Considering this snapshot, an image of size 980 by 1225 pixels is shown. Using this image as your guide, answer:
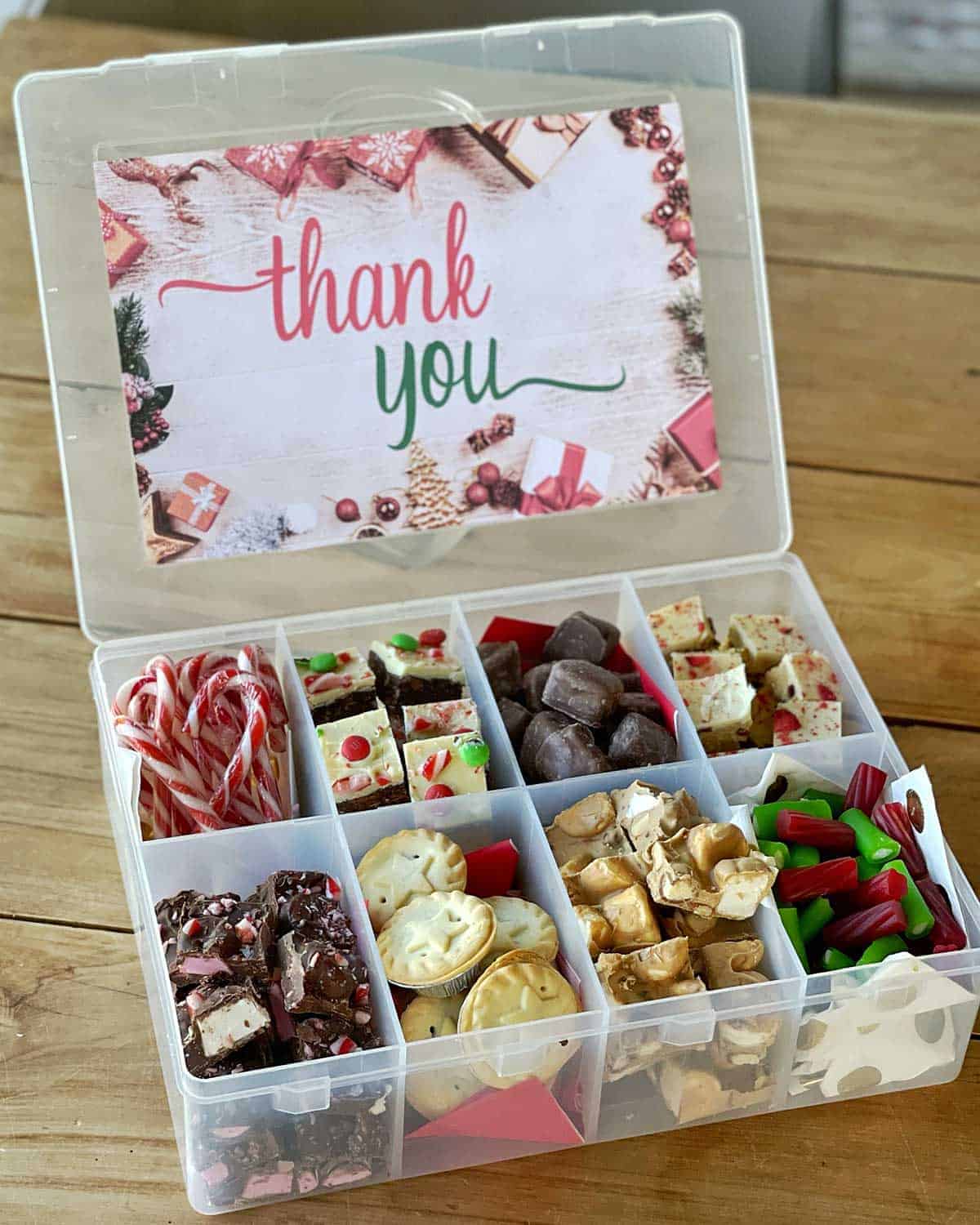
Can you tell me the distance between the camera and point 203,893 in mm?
1064

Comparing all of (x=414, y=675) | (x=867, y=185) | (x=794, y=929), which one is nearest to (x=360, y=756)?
(x=414, y=675)

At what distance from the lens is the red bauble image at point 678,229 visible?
4.22 ft

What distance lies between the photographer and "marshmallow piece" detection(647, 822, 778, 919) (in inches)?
39.1

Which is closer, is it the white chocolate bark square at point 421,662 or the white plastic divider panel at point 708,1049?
the white plastic divider panel at point 708,1049

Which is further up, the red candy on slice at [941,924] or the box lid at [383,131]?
the box lid at [383,131]

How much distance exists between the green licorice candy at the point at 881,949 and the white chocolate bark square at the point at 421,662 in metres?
0.37

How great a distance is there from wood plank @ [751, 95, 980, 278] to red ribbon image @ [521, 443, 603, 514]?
1.92 feet

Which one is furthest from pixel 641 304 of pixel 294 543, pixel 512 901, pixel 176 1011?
pixel 176 1011

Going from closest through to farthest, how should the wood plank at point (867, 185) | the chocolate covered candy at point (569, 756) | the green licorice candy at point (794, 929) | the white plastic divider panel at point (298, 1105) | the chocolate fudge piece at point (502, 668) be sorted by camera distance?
the white plastic divider panel at point (298, 1105) < the green licorice candy at point (794, 929) < the chocolate covered candy at point (569, 756) < the chocolate fudge piece at point (502, 668) < the wood plank at point (867, 185)

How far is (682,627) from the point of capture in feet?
4.09

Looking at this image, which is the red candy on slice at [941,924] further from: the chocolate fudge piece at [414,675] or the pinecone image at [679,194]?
the pinecone image at [679,194]

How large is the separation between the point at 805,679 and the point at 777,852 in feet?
0.66

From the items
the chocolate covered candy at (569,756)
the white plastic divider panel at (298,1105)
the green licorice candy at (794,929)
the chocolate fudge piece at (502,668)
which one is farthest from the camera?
the chocolate fudge piece at (502,668)

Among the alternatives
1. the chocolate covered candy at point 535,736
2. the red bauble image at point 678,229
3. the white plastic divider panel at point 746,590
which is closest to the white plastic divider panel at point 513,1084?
the chocolate covered candy at point 535,736
